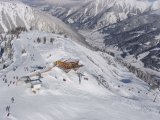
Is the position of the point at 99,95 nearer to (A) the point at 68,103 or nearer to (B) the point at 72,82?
(B) the point at 72,82

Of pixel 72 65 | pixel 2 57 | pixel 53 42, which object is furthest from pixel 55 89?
pixel 53 42

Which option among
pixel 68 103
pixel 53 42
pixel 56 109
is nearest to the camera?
pixel 56 109

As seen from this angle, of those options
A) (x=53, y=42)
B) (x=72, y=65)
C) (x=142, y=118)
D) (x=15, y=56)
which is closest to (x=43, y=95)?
(x=142, y=118)

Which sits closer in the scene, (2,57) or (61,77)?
(61,77)

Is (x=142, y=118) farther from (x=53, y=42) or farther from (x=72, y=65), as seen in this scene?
(x=53, y=42)

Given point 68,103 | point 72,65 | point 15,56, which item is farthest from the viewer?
point 15,56

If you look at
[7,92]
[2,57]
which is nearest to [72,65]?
[7,92]

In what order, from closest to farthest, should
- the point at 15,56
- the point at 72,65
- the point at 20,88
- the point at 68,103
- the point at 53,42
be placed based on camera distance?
1. the point at 68,103
2. the point at 20,88
3. the point at 72,65
4. the point at 15,56
5. the point at 53,42

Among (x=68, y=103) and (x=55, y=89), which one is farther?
(x=55, y=89)
